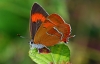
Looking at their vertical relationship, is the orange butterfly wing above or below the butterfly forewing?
below

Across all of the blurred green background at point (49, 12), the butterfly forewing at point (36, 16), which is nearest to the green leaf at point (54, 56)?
the butterfly forewing at point (36, 16)

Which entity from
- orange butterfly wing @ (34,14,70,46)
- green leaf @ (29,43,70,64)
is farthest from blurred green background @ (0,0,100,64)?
green leaf @ (29,43,70,64)

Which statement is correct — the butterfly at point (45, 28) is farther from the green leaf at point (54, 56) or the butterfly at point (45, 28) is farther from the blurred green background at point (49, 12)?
the blurred green background at point (49, 12)

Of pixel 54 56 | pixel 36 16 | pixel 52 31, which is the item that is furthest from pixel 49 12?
pixel 54 56

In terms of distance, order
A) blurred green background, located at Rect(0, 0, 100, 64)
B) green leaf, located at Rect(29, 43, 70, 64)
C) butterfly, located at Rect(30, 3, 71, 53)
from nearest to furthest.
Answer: green leaf, located at Rect(29, 43, 70, 64) < butterfly, located at Rect(30, 3, 71, 53) < blurred green background, located at Rect(0, 0, 100, 64)

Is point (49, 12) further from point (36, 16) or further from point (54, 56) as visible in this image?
point (54, 56)

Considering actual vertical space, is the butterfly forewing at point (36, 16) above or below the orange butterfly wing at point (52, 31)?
above

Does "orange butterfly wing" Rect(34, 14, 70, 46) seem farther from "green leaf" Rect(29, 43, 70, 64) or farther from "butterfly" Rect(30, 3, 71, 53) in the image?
"green leaf" Rect(29, 43, 70, 64)
